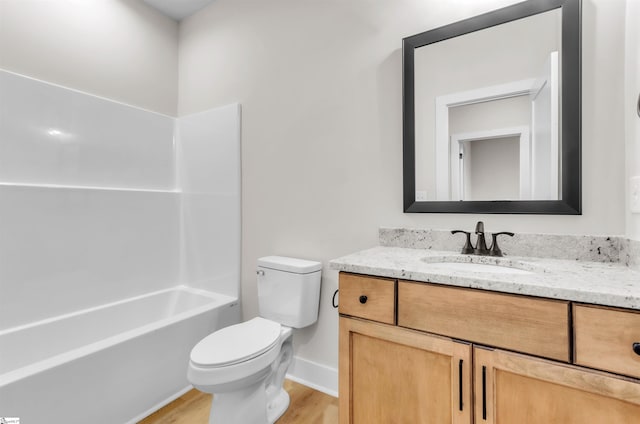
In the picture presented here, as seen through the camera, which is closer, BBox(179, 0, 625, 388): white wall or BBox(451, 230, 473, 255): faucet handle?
BBox(179, 0, 625, 388): white wall

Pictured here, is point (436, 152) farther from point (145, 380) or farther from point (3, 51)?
point (3, 51)

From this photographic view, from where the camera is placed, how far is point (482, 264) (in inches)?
50.6

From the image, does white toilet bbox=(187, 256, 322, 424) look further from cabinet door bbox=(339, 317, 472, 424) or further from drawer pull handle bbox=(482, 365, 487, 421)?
drawer pull handle bbox=(482, 365, 487, 421)

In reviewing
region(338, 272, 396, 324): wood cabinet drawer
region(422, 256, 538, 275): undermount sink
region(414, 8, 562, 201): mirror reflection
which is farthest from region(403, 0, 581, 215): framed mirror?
region(338, 272, 396, 324): wood cabinet drawer

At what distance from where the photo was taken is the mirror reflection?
4.15ft

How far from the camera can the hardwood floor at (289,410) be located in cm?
161

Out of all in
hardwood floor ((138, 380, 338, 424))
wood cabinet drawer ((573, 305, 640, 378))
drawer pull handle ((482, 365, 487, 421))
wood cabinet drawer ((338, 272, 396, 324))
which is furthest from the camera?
hardwood floor ((138, 380, 338, 424))

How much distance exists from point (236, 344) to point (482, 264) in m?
1.15

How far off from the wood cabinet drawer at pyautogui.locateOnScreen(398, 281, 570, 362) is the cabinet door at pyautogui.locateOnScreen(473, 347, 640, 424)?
4 centimetres

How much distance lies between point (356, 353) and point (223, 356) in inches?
23.2

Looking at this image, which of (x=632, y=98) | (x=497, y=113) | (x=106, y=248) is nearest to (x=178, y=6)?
(x=106, y=248)

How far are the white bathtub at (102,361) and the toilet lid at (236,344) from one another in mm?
449

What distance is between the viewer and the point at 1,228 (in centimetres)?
169

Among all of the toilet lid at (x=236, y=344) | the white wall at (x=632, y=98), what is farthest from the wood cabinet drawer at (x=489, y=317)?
the toilet lid at (x=236, y=344)
